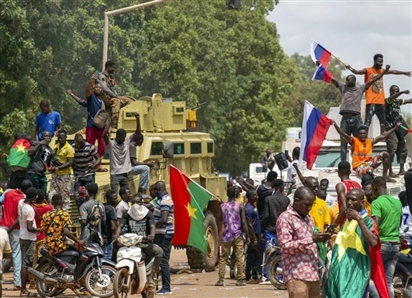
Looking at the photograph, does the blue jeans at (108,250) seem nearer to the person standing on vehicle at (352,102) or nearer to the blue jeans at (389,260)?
the person standing on vehicle at (352,102)

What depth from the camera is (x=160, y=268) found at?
17.6m

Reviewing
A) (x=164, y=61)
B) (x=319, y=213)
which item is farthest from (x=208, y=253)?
(x=164, y=61)

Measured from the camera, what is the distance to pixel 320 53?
22.3 metres

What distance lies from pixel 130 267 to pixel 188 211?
2.67 m

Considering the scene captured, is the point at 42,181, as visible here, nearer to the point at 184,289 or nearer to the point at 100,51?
the point at 184,289

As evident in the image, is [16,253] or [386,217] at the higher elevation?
[386,217]

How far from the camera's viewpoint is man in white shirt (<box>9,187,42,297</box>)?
56.5 ft

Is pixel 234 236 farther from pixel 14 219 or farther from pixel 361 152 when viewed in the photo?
pixel 14 219

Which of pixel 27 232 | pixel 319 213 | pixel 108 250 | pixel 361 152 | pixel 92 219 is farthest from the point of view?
pixel 361 152

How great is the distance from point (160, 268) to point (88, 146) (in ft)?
8.30

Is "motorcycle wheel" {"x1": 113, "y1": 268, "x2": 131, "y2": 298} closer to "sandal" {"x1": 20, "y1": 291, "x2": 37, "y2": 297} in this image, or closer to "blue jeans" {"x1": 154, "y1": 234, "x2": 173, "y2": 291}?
"blue jeans" {"x1": 154, "y1": 234, "x2": 173, "y2": 291}

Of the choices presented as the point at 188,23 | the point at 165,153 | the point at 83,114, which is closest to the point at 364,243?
the point at 165,153

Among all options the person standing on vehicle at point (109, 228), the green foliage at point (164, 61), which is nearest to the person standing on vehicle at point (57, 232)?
the person standing on vehicle at point (109, 228)

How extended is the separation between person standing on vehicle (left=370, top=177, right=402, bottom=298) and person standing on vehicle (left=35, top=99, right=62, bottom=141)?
8025mm
